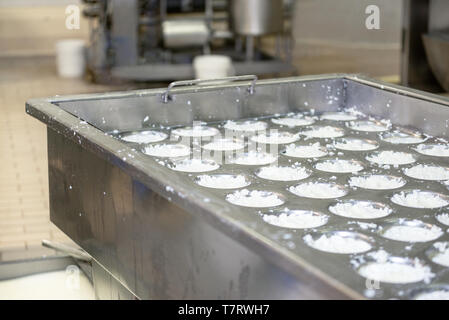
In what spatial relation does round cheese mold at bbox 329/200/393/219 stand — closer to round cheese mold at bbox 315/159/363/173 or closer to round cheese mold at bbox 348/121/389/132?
round cheese mold at bbox 315/159/363/173

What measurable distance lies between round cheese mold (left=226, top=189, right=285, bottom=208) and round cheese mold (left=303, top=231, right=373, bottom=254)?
258 mm

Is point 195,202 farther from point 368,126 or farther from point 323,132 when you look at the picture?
point 368,126

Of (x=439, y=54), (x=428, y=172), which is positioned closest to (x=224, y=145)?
(x=428, y=172)

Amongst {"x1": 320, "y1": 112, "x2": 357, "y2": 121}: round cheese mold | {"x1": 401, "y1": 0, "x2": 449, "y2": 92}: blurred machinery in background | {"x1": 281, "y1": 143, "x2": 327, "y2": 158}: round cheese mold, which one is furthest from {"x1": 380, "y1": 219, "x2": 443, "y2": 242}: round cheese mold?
{"x1": 401, "y1": 0, "x2": 449, "y2": 92}: blurred machinery in background

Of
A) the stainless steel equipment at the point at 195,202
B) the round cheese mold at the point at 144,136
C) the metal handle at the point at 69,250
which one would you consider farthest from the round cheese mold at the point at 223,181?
the metal handle at the point at 69,250

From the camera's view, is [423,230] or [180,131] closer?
[423,230]

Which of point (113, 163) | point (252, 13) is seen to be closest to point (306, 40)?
point (252, 13)

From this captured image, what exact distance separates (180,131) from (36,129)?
3324 mm

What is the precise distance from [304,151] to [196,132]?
0.40m

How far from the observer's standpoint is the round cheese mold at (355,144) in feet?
7.88

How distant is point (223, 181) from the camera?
82.1 inches

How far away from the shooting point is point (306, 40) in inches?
416

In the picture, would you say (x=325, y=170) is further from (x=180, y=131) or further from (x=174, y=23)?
(x=174, y=23)

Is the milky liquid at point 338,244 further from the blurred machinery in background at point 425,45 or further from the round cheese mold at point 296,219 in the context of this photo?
the blurred machinery in background at point 425,45
